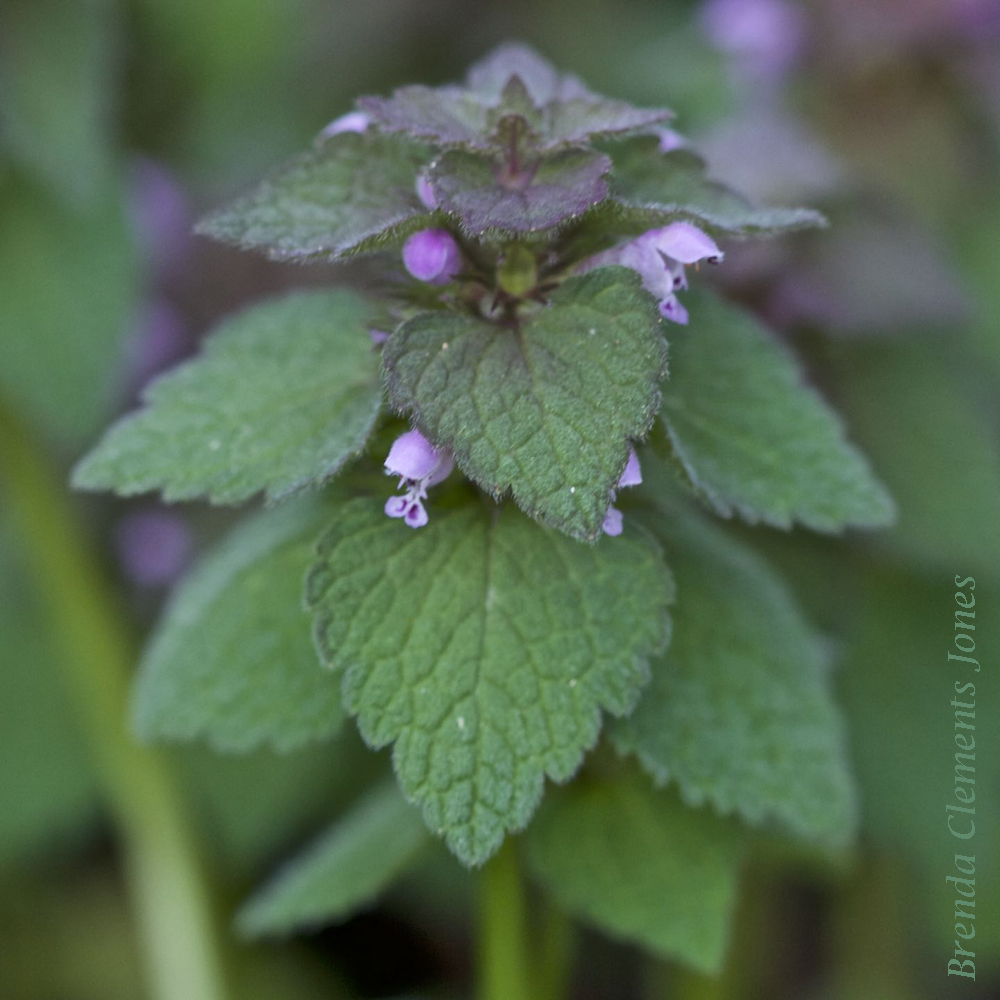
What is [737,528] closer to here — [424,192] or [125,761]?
[424,192]

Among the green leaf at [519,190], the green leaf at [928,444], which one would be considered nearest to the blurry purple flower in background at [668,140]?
the green leaf at [519,190]

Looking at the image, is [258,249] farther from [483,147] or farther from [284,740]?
[284,740]

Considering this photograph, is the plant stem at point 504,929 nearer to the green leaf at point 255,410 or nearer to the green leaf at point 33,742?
the green leaf at point 255,410

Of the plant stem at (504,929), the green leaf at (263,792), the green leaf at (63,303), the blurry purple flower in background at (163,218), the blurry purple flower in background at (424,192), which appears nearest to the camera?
the blurry purple flower in background at (424,192)

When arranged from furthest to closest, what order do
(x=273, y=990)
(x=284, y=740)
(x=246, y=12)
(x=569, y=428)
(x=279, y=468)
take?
(x=246, y=12)
(x=273, y=990)
(x=284, y=740)
(x=279, y=468)
(x=569, y=428)

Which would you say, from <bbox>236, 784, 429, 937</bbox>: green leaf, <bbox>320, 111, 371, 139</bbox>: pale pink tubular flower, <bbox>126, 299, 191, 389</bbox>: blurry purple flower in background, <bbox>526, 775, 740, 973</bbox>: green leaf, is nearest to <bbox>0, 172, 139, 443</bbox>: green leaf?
<bbox>126, 299, 191, 389</bbox>: blurry purple flower in background

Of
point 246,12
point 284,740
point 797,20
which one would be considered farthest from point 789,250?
point 246,12
